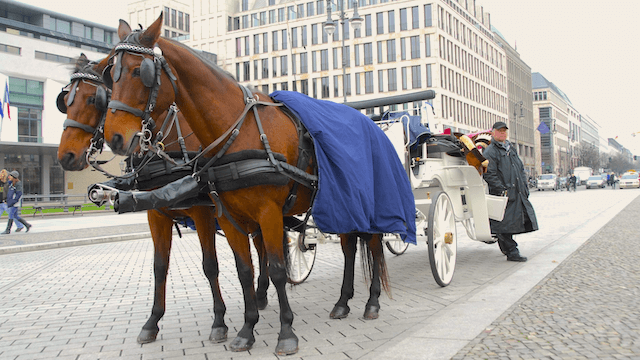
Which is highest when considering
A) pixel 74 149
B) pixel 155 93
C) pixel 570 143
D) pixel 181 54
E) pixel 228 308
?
pixel 570 143

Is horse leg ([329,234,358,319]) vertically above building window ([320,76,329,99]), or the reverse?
building window ([320,76,329,99])

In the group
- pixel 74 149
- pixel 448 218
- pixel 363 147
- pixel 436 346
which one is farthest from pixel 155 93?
pixel 448 218

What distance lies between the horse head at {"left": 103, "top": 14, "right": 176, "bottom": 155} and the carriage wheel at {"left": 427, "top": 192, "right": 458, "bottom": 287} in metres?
3.66

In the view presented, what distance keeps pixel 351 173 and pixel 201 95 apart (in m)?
1.42

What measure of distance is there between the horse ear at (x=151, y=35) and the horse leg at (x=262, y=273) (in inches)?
84.4

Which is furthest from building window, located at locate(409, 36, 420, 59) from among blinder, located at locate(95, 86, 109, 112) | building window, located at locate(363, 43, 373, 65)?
blinder, located at locate(95, 86, 109, 112)

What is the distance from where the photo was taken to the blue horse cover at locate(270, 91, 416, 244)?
4238 mm

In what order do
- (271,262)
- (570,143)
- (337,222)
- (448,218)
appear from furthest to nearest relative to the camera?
1. (570,143)
2. (448,218)
3. (337,222)
4. (271,262)

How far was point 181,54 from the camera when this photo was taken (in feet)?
12.3

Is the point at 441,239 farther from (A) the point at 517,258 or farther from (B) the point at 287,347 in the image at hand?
(B) the point at 287,347

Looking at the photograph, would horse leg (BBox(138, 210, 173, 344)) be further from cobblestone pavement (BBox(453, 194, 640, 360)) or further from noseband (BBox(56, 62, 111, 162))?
cobblestone pavement (BBox(453, 194, 640, 360))

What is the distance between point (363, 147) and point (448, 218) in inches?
98.5

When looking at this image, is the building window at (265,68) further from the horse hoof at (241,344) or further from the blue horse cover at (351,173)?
the horse hoof at (241,344)

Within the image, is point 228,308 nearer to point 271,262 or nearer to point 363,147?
point 271,262
